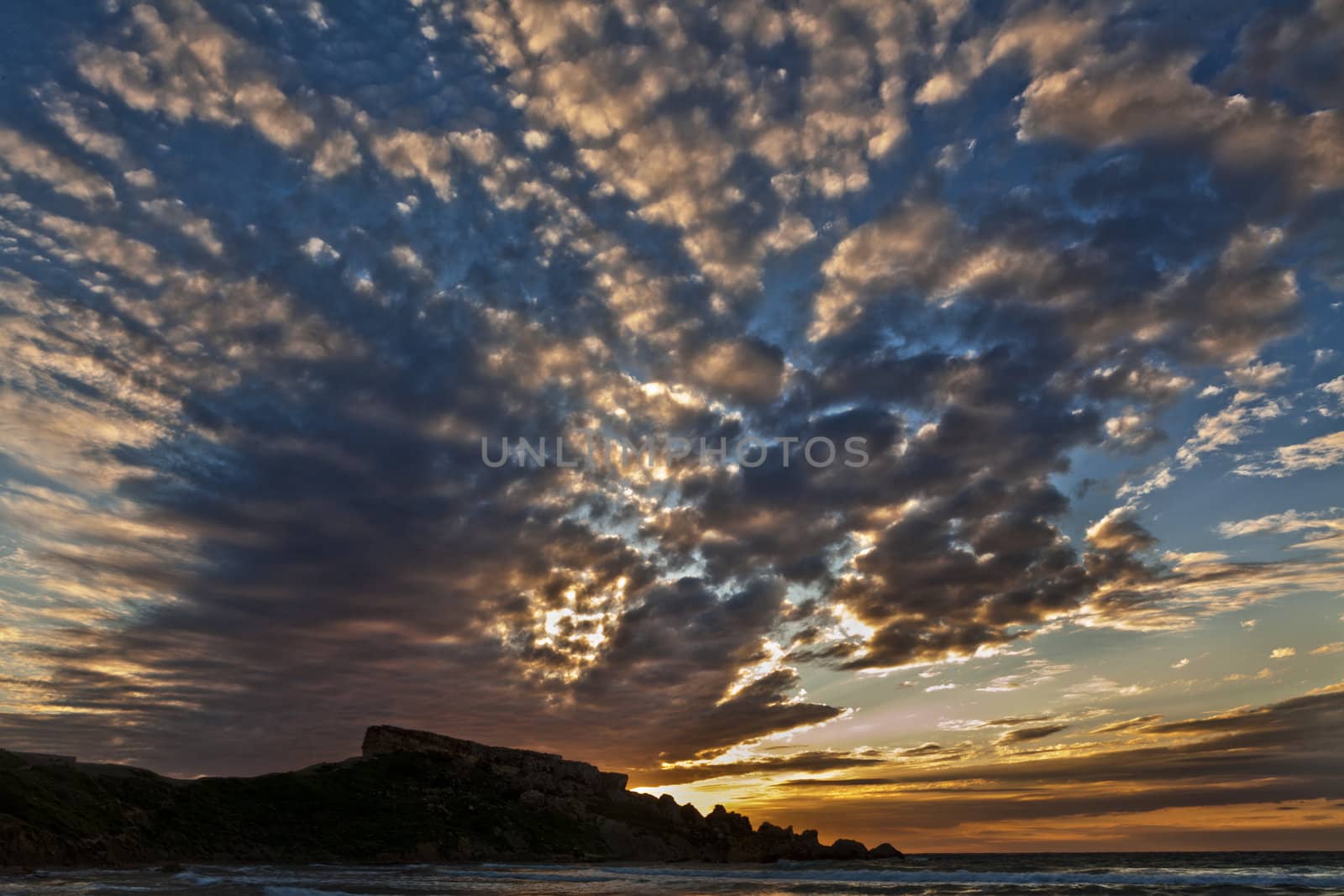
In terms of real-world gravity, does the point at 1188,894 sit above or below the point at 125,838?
below

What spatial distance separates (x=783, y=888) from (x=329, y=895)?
31470 mm

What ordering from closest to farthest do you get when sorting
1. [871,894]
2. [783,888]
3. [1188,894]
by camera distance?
[1188,894], [871,894], [783,888]

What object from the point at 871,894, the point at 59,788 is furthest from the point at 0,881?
the point at 59,788

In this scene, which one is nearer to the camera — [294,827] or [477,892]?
[477,892]

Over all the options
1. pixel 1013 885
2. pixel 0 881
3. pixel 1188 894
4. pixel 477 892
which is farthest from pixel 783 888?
pixel 0 881

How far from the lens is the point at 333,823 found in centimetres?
14300

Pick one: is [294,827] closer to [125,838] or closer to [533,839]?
[125,838]

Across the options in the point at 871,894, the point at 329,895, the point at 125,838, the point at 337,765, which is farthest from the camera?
the point at 337,765

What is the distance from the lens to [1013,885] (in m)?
57.7

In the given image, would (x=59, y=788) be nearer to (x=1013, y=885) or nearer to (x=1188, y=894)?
(x=1013, y=885)

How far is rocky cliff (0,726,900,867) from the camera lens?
93188 mm

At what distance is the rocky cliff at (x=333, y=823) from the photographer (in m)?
93.2

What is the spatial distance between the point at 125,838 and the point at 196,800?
32.8 metres

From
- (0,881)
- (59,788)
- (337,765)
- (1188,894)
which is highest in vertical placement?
(337,765)
